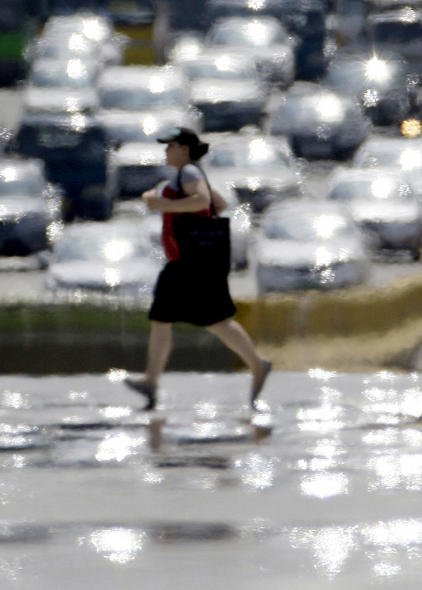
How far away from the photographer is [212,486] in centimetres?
586

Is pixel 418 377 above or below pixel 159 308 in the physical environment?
below

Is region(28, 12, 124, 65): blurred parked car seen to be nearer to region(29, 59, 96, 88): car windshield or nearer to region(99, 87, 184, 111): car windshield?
region(29, 59, 96, 88): car windshield

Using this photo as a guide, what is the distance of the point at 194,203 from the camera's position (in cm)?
684

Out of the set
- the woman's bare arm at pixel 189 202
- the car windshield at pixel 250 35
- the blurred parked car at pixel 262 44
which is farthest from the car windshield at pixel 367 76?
the woman's bare arm at pixel 189 202

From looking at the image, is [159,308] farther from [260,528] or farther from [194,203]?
[260,528]

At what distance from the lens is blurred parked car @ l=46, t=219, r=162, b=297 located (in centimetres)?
1578

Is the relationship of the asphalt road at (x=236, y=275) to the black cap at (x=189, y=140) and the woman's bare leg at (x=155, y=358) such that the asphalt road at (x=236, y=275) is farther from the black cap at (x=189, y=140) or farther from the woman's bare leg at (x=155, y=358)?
the black cap at (x=189, y=140)

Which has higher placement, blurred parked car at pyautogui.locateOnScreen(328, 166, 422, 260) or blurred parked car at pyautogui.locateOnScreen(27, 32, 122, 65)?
blurred parked car at pyautogui.locateOnScreen(27, 32, 122, 65)

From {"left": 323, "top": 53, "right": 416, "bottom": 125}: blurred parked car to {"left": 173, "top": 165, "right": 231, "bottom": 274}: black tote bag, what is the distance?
77.2 ft

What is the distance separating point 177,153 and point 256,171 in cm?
1568

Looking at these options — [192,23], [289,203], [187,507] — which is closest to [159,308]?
[187,507]

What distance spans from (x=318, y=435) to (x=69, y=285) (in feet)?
30.9

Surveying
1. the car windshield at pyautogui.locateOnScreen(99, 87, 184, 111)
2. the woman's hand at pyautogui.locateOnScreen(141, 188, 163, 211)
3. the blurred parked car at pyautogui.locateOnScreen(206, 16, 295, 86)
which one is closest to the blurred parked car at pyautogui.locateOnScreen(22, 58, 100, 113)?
the car windshield at pyautogui.locateOnScreen(99, 87, 184, 111)

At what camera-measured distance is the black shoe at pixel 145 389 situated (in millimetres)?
7352
